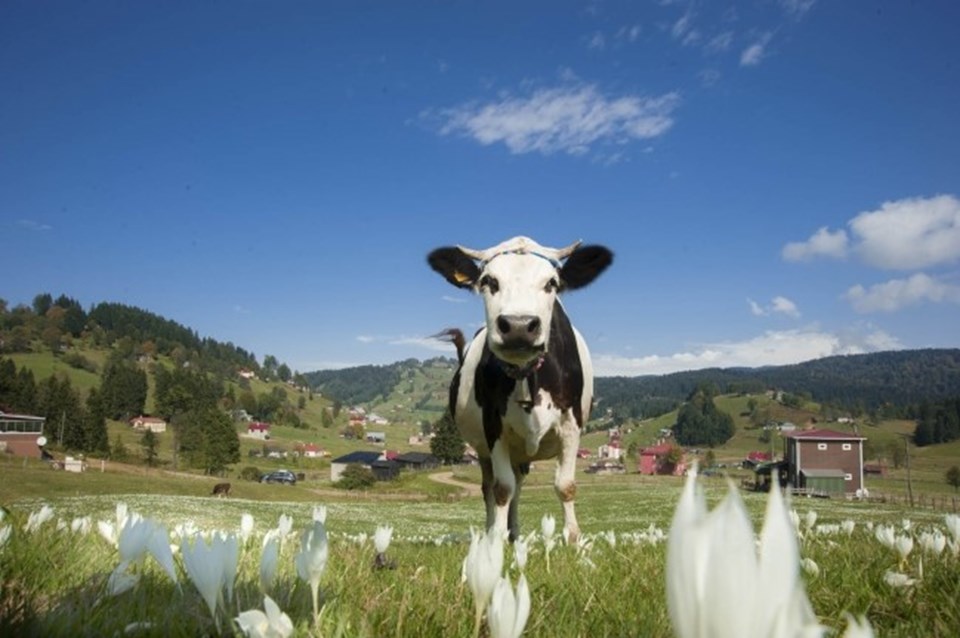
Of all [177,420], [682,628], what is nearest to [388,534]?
Answer: [682,628]

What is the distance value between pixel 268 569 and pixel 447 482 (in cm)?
12625

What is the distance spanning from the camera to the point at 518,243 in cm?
817

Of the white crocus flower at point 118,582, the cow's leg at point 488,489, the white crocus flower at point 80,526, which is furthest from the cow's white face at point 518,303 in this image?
the white crocus flower at point 118,582

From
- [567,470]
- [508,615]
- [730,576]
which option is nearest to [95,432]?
[567,470]

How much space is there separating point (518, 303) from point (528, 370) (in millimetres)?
830

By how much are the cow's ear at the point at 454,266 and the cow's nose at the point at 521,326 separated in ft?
7.36

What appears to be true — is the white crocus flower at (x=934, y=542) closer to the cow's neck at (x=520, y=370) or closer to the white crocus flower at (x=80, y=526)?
the cow's neck at (x=520, y=370)

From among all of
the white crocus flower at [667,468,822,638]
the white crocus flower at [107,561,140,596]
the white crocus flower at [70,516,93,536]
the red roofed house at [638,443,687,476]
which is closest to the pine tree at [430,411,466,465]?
the red roofed house at [638,443,687,476]

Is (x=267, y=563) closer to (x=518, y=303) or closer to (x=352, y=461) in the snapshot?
(x=518, y=303)

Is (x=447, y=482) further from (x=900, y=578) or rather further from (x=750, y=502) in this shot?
(x=900, y=578)

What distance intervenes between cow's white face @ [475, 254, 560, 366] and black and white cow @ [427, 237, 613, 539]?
1 cm

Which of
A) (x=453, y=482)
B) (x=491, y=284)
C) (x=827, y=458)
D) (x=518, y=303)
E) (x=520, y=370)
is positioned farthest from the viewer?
(x=827, y=458)

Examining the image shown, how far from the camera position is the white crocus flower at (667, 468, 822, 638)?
0.73m

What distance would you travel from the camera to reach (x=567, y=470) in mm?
8109
